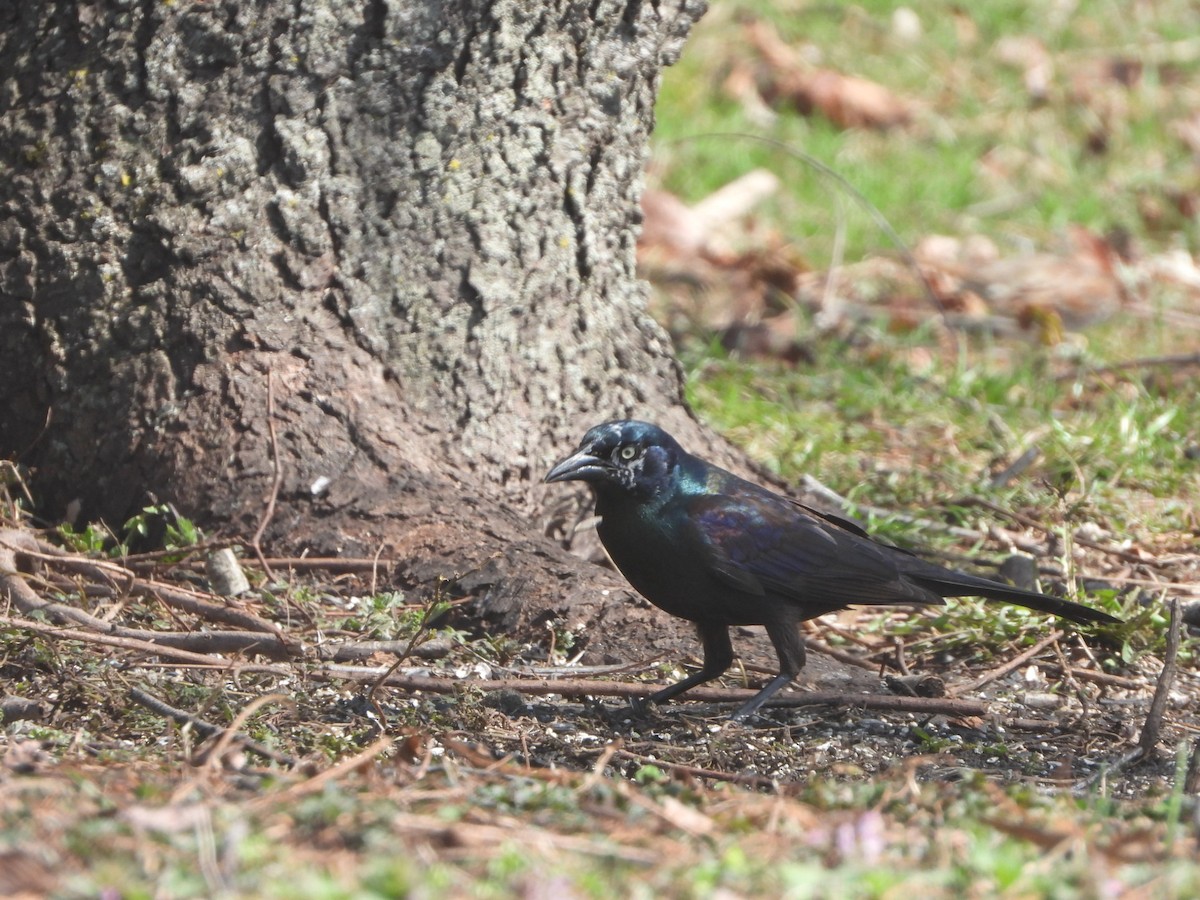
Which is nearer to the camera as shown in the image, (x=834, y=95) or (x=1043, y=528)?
(x=1043, y=528)

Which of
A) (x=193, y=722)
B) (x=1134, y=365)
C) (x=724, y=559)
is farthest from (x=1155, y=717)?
(x=1134, y=365)

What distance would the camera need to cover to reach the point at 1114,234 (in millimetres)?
8430

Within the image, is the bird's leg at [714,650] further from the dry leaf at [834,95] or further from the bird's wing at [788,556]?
the dry leaf at [834,95]

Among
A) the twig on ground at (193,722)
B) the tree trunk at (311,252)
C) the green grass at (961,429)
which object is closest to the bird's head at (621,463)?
the tree trunk at (311,252)

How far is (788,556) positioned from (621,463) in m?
0.50

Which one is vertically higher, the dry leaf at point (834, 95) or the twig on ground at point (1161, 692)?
the dry leaf at point (834, 95)

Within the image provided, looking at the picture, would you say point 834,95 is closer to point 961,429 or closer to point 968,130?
point 968,130

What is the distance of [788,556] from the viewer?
3840 millimetres

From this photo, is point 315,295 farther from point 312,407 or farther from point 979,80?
point 979,80

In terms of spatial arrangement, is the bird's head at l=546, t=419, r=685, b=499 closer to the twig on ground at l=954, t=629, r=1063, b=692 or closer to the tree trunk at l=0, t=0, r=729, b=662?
the tree trunk at l=0, t=0, r=729, b=662

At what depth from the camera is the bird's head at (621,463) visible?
3.77m

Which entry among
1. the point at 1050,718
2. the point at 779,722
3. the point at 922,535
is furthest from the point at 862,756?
the point at 922,535

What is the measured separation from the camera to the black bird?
3709 millimetres

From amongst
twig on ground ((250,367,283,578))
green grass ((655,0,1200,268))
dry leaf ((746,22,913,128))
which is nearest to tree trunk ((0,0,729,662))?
twig on ground ((250,367,283,578))
